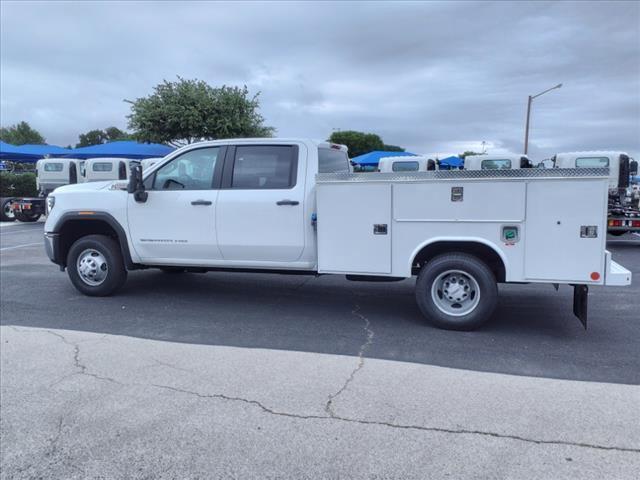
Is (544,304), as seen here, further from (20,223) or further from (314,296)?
(20,223)

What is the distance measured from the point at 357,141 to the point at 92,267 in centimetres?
6763

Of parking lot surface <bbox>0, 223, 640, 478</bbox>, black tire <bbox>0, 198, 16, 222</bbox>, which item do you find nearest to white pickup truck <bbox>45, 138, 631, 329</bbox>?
parking lot surface <bbox>0, 223, 640, 478</bbox>

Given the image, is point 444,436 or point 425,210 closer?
point 444,436

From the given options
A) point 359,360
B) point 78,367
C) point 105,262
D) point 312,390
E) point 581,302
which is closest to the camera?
point 312,390

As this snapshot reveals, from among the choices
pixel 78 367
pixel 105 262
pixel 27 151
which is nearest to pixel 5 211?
pixel 27 151

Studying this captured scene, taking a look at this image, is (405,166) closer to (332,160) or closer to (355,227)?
(332,160)

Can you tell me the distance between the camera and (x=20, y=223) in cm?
2103

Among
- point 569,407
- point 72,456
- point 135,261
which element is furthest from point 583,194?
point 135,261

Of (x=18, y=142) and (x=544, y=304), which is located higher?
(x=18, y=142)

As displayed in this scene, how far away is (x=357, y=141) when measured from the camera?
2876 inches

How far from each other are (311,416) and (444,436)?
0.91 metres

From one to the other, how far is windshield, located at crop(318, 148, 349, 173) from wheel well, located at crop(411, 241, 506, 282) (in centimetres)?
161

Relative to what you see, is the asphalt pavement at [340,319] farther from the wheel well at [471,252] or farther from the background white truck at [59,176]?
the background white truck at [59,176]

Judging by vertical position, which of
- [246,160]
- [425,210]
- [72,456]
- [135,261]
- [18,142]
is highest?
[18,142]
